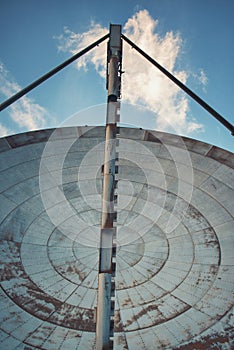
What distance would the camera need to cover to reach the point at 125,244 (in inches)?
630

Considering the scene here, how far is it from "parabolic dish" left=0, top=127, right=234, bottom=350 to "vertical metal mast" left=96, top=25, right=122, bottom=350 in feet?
11.3

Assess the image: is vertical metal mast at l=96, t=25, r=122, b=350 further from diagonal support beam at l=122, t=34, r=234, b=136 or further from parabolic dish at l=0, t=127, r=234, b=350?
parabolic dish at l=0, t=127, r=234, b=350

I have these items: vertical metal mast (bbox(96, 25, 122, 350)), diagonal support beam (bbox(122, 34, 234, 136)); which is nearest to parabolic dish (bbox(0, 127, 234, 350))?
vertical metal mast (bbox(96, 25, 122, 350))

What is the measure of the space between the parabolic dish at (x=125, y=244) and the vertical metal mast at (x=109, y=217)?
3.45 m

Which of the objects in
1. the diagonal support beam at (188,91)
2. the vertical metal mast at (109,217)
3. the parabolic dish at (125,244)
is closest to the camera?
the vertical metal mast at (109,217)

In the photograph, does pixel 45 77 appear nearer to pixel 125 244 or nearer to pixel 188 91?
pixel 188 91

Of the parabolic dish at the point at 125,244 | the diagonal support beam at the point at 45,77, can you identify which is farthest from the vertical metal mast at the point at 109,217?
the parabolic dish at the point at 125,244

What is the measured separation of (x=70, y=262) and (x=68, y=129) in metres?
14.2

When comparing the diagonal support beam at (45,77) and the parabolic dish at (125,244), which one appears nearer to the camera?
the parabolic dish at (125,244)

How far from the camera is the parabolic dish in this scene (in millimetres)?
11602

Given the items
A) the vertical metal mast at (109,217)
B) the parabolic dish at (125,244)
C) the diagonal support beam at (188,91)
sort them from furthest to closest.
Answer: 1. the diagonal support beam at (188,91)
2. the parabolic dish at (125,244)
3. the vertical metal mast at (109,217)

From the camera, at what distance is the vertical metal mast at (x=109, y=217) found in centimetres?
812

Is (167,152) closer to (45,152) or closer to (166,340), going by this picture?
(45,152)

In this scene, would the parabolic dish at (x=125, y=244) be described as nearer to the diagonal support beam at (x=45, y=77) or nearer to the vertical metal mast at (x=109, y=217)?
the vertical metal mast at (x=109, y=217)
